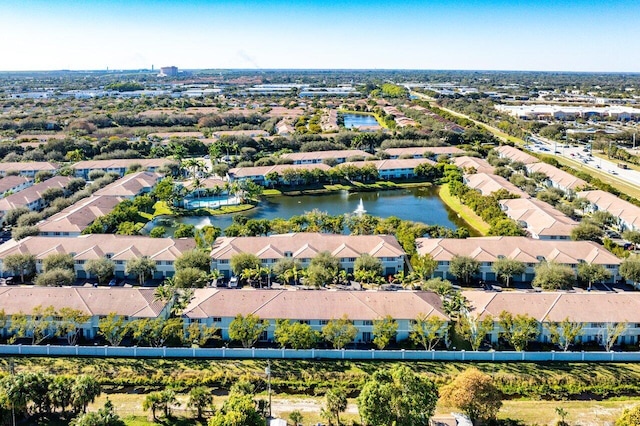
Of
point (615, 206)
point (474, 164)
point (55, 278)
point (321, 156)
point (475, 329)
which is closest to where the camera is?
point (475, 329)

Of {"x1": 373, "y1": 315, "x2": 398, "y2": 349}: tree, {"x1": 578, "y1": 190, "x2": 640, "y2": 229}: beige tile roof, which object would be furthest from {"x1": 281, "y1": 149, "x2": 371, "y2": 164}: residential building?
{"x1": 373, "y1": 315, "x2": 398, "y2": 349}: tree

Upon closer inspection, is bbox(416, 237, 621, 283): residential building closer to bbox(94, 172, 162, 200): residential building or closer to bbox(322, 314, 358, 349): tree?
bbox(322, 314, 358, 349): tree

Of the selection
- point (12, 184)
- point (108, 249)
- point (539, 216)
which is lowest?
point (108, 249)

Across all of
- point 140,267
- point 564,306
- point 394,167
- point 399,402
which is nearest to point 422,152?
point 394,167

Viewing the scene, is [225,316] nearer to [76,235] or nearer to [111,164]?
[76,235]

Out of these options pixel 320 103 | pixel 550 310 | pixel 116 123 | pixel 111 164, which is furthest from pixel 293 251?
pixel 320 103

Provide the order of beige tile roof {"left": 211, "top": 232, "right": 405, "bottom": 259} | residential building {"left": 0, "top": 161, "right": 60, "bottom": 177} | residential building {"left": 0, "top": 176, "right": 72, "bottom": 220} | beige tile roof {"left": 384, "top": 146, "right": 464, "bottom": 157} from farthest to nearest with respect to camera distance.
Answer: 1. beige tile roof {"left": 384, "top": 146, "right": 464, "bottom": 157}
2. residential building {"left": 0, "top": 161, "right": 60, "bottom": 177}
3. residential building {"left": 0, "top": 176, "right": 72, "bottom": 220}
4. beige tile roof {"left": 211, "top": 232, "right": 405, "bottom": 259}

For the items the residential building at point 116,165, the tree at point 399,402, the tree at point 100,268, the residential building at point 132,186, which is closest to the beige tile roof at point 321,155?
the residential building at point 116,165

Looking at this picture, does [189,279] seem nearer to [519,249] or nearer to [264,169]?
[519,249]
